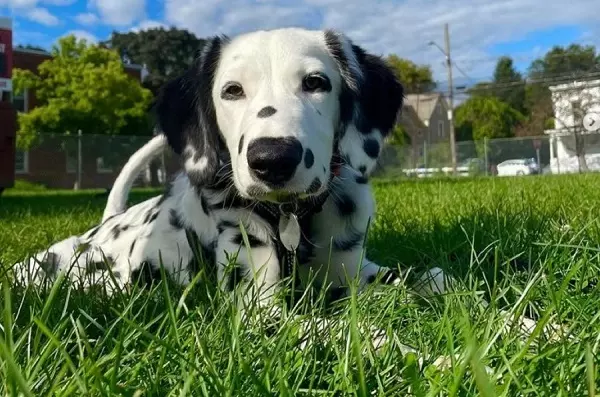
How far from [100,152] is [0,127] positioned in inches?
618

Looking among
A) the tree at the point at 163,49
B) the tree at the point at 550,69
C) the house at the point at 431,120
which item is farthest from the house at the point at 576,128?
the tree at the point at 163,49

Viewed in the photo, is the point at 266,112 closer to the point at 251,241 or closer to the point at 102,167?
the point at 251,241

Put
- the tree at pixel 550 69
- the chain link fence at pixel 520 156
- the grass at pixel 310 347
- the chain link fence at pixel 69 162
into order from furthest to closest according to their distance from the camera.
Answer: the tree at pixel 550 69
the chain link fence at pixel 520 156
the chain link fence at pixel 69 162
the grass at pixel 310 347

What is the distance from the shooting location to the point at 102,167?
85.6 ft

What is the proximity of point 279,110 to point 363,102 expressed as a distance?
0.72 meters

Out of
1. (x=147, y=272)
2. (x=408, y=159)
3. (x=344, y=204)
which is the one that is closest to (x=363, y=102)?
(x=344, y=204)

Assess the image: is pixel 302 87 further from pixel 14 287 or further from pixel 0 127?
pixel 0 127

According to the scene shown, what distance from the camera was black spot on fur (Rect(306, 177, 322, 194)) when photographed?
2.25 meters

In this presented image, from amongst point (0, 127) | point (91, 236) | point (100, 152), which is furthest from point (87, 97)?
point (91, 236)

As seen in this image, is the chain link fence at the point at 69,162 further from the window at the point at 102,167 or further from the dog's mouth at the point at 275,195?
the dog's mouth at the point at 275,195

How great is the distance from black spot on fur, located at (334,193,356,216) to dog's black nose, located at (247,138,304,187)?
616mm

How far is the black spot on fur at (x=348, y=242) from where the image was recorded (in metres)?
2.63

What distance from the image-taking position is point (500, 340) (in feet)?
5.01

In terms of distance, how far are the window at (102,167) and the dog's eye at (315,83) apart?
80.6 ft
